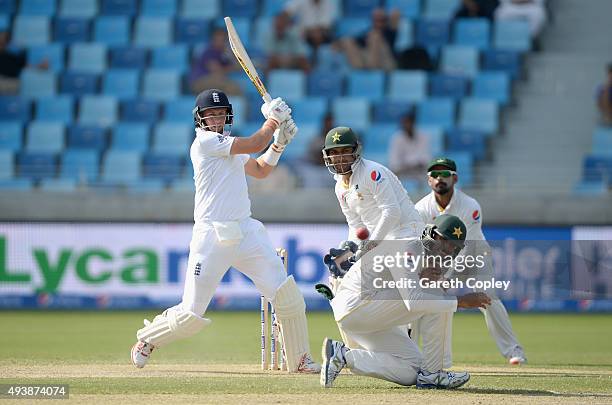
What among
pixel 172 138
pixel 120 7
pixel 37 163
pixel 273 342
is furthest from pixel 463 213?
pixel 120 7

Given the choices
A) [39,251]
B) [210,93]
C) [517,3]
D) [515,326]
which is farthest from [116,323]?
[517,3]

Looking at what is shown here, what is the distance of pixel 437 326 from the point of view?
9102 millimetres

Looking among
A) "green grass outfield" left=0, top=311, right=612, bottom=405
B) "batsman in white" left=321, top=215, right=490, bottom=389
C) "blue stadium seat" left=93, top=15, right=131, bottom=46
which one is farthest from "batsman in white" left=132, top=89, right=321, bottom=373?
"blue stadium seat" left=93, top=15, right=131, bottom=46

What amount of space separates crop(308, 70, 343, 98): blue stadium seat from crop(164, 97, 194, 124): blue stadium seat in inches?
82.6

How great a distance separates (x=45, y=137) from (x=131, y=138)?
1438mm

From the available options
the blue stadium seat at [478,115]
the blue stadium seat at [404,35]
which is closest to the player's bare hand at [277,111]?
the blue stadium seat at [478,115]

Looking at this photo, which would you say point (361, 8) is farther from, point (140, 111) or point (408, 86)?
point (140, 111)

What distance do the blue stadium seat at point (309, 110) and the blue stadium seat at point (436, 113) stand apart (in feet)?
5.28

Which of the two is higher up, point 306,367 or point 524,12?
point 524,12

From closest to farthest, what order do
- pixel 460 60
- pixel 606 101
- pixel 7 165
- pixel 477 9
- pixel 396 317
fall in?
pixel 396 317
pixel 7 165
pixel 606 101
pixel 460 60
pixel 477 9

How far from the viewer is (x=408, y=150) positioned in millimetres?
18500

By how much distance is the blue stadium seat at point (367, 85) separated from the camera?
20.9 metres

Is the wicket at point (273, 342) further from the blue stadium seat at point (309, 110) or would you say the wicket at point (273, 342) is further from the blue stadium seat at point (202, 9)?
the blue stadium seat at point (202, 9)

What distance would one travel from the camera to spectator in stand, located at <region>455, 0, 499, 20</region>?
2183cm
